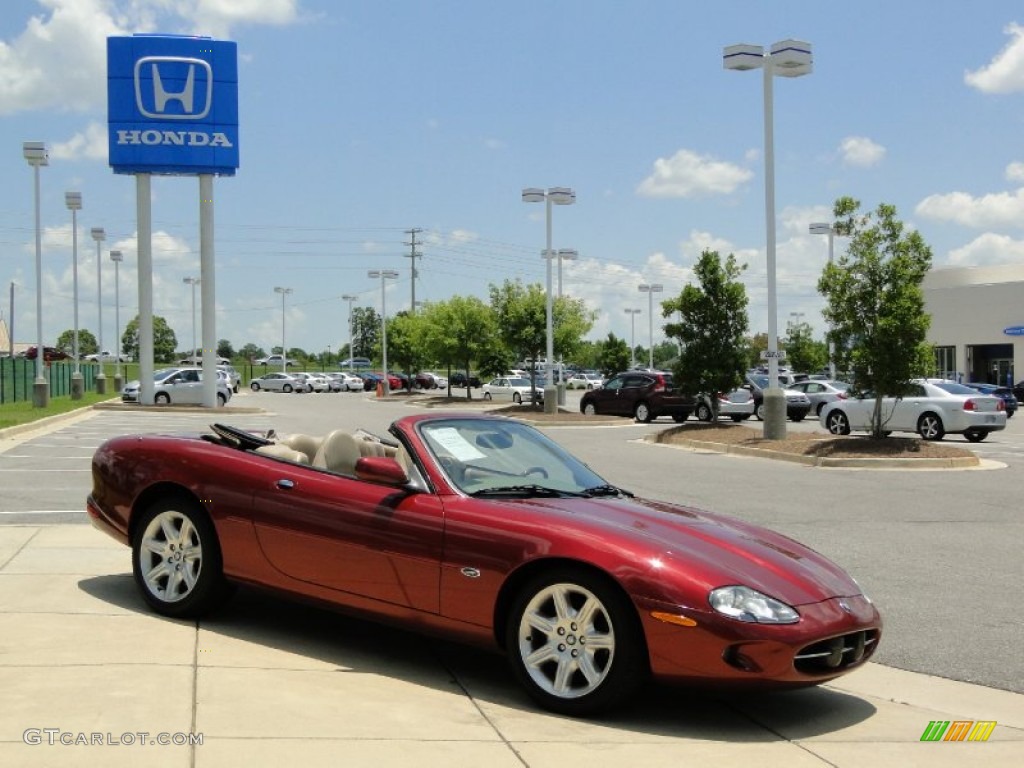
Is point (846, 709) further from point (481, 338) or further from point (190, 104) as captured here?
point (481, 338)

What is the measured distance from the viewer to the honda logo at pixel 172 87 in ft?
126

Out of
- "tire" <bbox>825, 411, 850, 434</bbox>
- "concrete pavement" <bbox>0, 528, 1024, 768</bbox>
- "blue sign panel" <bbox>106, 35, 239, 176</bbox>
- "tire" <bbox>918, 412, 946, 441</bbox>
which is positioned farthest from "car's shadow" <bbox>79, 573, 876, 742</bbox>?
"blue sign panel" <bbox>106, 35, 239, 176</bbox>

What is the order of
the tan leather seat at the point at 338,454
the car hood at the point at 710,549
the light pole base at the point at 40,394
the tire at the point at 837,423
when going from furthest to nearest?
the light pole base at the point at 40,394 < the tire at the point at 837,423 < the tan leather seat at the point at 338,454 < the car hood at the point at 710,549

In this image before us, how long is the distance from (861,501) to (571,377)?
2987 inches

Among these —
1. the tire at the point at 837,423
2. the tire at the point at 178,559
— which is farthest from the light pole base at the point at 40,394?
the tire at the point at 178,559

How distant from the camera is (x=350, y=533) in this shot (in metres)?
5.90

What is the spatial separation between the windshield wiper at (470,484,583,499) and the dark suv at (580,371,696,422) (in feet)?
93.1

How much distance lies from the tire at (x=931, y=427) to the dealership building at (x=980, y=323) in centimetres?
3463

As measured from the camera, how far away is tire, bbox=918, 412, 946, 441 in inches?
1048

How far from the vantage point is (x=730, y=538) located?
18.4ft

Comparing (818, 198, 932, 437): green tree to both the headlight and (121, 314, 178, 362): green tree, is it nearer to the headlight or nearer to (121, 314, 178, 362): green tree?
the headlight

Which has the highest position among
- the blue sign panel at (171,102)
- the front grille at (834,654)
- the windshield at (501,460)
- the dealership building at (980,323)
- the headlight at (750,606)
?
the blue sign panel at (171,102)

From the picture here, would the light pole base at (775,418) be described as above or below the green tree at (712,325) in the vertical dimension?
below

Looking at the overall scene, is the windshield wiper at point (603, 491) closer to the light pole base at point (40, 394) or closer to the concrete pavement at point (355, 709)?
the concrete pavement at point (355, 709)
